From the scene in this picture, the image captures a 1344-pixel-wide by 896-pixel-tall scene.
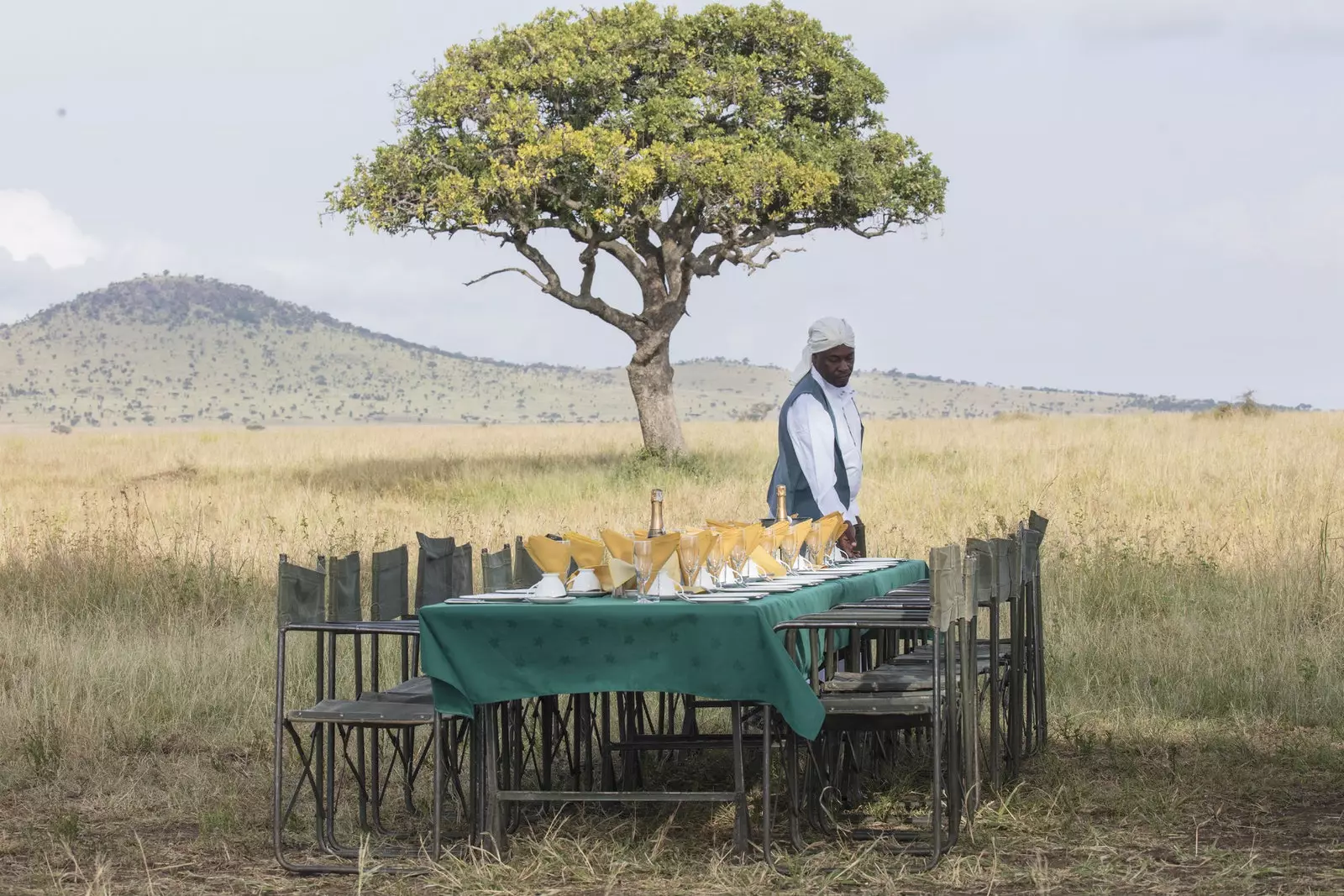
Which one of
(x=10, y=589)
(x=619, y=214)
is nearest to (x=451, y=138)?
(x=619, y=214)

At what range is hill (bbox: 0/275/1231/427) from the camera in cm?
10206

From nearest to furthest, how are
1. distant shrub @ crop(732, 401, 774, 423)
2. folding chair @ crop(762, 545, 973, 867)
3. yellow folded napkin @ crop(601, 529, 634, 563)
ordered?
folding chair @ crop(762, 545, 973, 867) < yellow folded napkin @ crop(601, 529, 634, 563) < distant shrub @ crop(732, 401, 774, 423)

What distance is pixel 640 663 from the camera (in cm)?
494

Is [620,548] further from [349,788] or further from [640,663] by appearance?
[349,788]

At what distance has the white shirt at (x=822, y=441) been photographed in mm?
6918

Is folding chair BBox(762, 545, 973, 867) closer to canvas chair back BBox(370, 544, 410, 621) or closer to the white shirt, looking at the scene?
the white shirt

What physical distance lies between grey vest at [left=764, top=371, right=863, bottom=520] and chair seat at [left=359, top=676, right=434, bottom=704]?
1.66 metres

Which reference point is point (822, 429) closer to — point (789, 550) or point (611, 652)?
point (789, 550)

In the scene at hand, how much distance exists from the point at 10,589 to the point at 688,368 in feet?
419

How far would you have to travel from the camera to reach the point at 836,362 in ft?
22.6

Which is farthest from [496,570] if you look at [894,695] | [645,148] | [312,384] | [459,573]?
[312,384]

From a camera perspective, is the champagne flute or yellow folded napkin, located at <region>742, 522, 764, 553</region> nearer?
yellow folded napkin, located at <region>742, 522, 764, 553</region>

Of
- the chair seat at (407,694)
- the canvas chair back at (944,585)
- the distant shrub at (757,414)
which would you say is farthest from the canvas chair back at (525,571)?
the distant shrub at (757,414)

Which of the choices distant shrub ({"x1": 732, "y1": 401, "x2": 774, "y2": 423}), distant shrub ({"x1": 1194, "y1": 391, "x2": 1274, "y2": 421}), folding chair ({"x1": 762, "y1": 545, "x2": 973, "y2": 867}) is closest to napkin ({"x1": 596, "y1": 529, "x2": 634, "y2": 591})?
folding chair ({"x1": 762, "y1": 545, "x2": 973, "y2": 867})
